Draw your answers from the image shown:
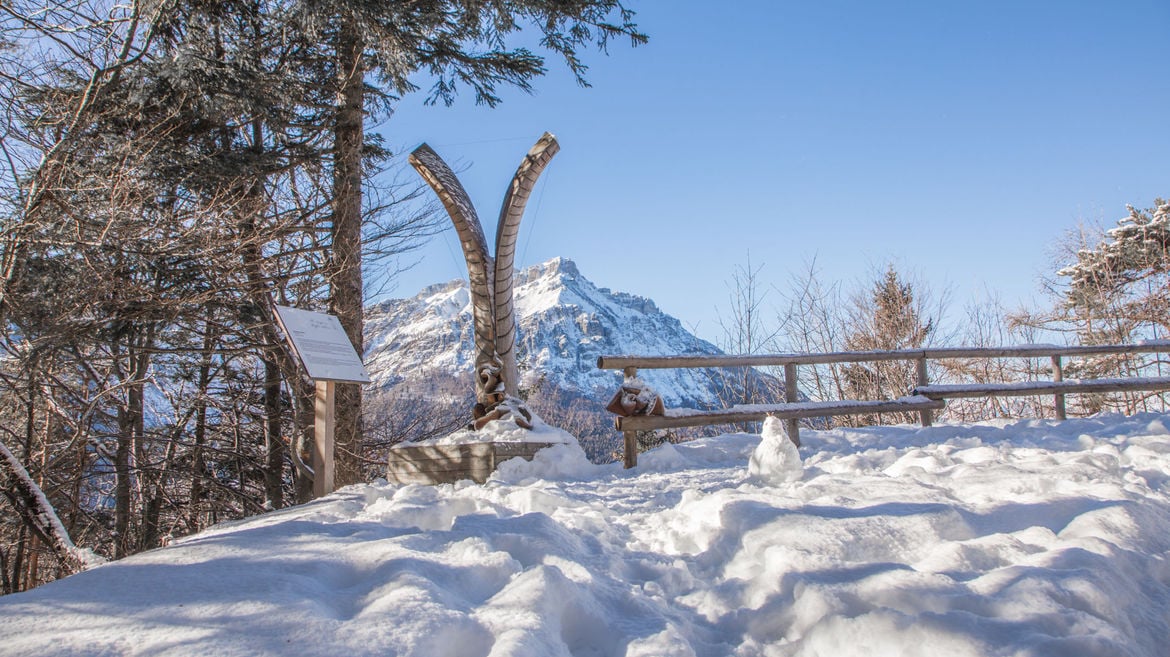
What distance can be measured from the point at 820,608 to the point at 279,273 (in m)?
7.71

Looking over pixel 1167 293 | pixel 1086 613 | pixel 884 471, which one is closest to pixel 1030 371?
pixel 1167 293

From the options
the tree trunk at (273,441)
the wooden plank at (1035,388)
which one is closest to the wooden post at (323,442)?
the tree trunk at (273,441)

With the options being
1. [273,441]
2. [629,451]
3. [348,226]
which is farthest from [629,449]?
[273,441]

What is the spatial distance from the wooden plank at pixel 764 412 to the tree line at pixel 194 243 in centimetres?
356

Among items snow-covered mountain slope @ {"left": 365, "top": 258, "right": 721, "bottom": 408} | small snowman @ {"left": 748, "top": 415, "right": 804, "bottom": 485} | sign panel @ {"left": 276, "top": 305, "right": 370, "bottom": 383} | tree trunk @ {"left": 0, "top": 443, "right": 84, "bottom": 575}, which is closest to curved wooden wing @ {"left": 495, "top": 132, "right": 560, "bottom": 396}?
sign panel @ {"left": 276, "top": 305, "right": 370, "bottom": 383}

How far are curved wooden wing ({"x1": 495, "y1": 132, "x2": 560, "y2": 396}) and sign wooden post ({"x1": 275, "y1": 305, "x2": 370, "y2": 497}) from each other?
2121 mm

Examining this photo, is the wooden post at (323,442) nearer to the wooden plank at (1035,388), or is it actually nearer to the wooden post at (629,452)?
the wooden post at (629,452)

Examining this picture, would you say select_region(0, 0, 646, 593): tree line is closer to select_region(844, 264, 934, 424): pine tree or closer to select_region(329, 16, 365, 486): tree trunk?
select_region(329, 16, 365, 486): tree trunk

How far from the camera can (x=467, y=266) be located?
21.7 ft

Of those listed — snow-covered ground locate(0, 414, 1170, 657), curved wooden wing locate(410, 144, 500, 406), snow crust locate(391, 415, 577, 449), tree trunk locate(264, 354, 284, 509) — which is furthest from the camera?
tree trunk locate(264, 354, 284, 509)

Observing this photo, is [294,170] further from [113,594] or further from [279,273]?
[113,594]

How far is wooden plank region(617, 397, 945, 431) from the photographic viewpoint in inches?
218

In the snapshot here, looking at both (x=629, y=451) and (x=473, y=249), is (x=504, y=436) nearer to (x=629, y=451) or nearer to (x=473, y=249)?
(x=629, y=451)

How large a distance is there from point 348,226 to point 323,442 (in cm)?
440
